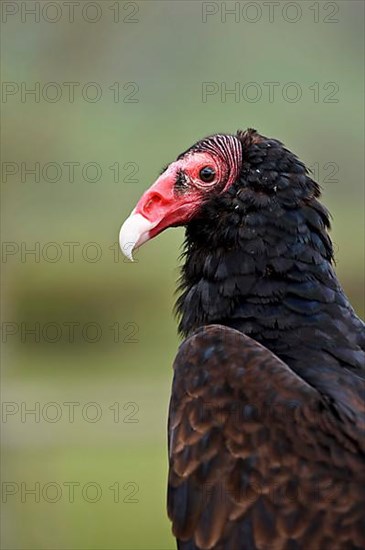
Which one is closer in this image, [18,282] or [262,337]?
[262,337]

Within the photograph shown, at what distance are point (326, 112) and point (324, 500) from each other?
19.6 feet

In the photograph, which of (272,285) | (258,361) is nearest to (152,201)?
(272,285)

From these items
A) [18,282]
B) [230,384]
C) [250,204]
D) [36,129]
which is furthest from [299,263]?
[18,282]

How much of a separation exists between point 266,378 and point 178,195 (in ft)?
2.57

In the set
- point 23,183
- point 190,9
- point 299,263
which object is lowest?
point 299,263

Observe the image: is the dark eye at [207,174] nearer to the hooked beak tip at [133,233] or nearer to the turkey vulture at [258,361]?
the turkey vulture at [258,361]

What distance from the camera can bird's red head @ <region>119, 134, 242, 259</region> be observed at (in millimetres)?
3168

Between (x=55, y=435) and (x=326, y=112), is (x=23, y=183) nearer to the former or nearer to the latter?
(x=55, y=435)

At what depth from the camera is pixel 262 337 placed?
295 cm

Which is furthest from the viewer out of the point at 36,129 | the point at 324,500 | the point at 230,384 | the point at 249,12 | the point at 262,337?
the point at 249,12

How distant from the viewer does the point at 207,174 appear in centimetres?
320

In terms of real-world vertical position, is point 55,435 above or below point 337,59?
below

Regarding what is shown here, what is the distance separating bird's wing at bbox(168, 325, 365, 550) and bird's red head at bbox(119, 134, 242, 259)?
0.55 meters

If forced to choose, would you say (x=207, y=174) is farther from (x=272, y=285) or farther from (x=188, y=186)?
(x=272, y=285)
